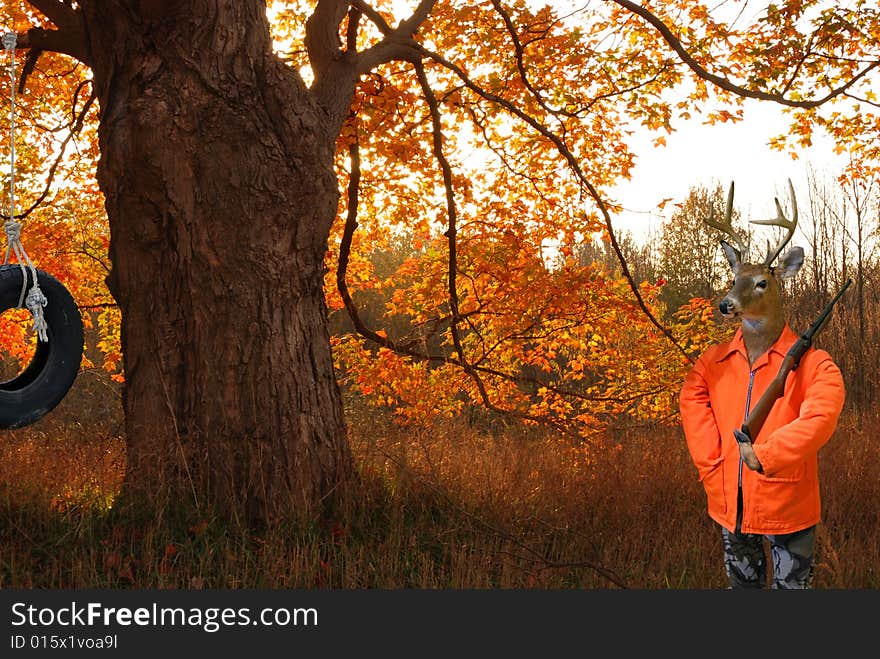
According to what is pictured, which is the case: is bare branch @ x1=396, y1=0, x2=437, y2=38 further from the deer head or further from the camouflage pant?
the camouflage pant

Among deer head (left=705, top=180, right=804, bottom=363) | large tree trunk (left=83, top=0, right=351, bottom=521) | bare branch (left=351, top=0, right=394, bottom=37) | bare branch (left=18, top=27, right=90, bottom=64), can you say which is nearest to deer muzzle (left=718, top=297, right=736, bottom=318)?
deer head (left=705, top=180, right=804, bottom=363)

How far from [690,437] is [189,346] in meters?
3.07

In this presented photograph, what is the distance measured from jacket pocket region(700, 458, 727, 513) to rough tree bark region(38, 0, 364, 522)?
2492 mm

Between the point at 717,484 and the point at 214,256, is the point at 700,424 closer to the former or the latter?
the point at 717,484

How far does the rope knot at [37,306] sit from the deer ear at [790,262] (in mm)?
3132

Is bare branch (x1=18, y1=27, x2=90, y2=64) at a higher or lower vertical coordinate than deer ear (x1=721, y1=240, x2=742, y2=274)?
higher

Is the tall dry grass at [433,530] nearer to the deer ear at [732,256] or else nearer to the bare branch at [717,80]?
the deer ear at [732,256]

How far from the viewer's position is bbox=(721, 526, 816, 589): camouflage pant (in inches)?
124

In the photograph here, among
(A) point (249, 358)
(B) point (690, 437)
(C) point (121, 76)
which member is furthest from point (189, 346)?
(B) point (690, 437)

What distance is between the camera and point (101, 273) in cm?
1044

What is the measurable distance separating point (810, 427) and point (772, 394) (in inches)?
8.1

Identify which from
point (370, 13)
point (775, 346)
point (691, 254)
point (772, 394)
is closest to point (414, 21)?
point (370, 13)

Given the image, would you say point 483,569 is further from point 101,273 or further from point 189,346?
point 101,273

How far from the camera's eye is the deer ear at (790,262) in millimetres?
3191
